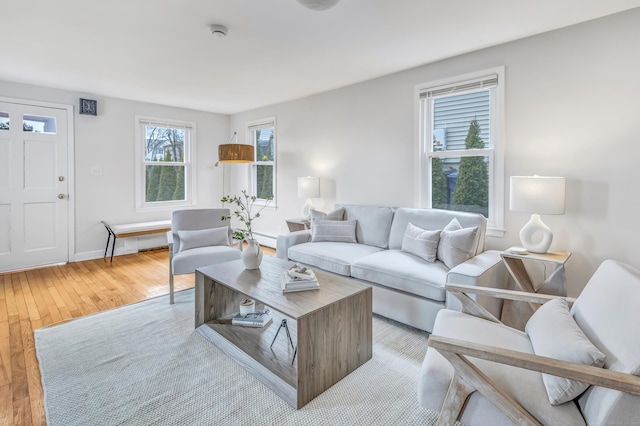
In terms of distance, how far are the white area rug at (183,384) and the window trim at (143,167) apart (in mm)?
3072

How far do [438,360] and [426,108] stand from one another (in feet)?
9.19

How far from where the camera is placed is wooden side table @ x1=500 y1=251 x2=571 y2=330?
8.07 ft

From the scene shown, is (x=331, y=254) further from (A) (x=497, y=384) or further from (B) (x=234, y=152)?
(B) (x=234, y=152)

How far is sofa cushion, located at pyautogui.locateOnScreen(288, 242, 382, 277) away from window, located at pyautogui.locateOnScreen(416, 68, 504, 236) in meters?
0.93

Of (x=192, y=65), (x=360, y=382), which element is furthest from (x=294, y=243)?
(x=192, y=65)

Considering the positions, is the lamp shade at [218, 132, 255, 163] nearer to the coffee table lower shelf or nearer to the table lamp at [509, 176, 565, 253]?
the coffee table lower shelf

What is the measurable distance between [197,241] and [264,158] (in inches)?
103

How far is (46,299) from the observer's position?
10.6 feet

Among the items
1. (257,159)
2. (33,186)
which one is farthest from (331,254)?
(33,186)

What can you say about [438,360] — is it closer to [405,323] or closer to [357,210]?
[405,323]

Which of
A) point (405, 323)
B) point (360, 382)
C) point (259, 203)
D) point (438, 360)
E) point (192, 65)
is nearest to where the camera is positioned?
point (438, 360)

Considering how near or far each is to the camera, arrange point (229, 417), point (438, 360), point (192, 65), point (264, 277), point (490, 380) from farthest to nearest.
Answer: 1. point (192, 65)
2. point (264, 277)
3. point (229, 417)
4. point (438, 360)
5. point (490, 380)

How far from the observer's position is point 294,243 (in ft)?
12.1

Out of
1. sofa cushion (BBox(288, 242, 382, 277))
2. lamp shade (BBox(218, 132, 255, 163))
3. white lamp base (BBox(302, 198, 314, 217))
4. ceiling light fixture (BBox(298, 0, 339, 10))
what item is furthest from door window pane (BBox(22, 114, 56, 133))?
ceiling light fixture (BBox(298, 0, 339, 10))
